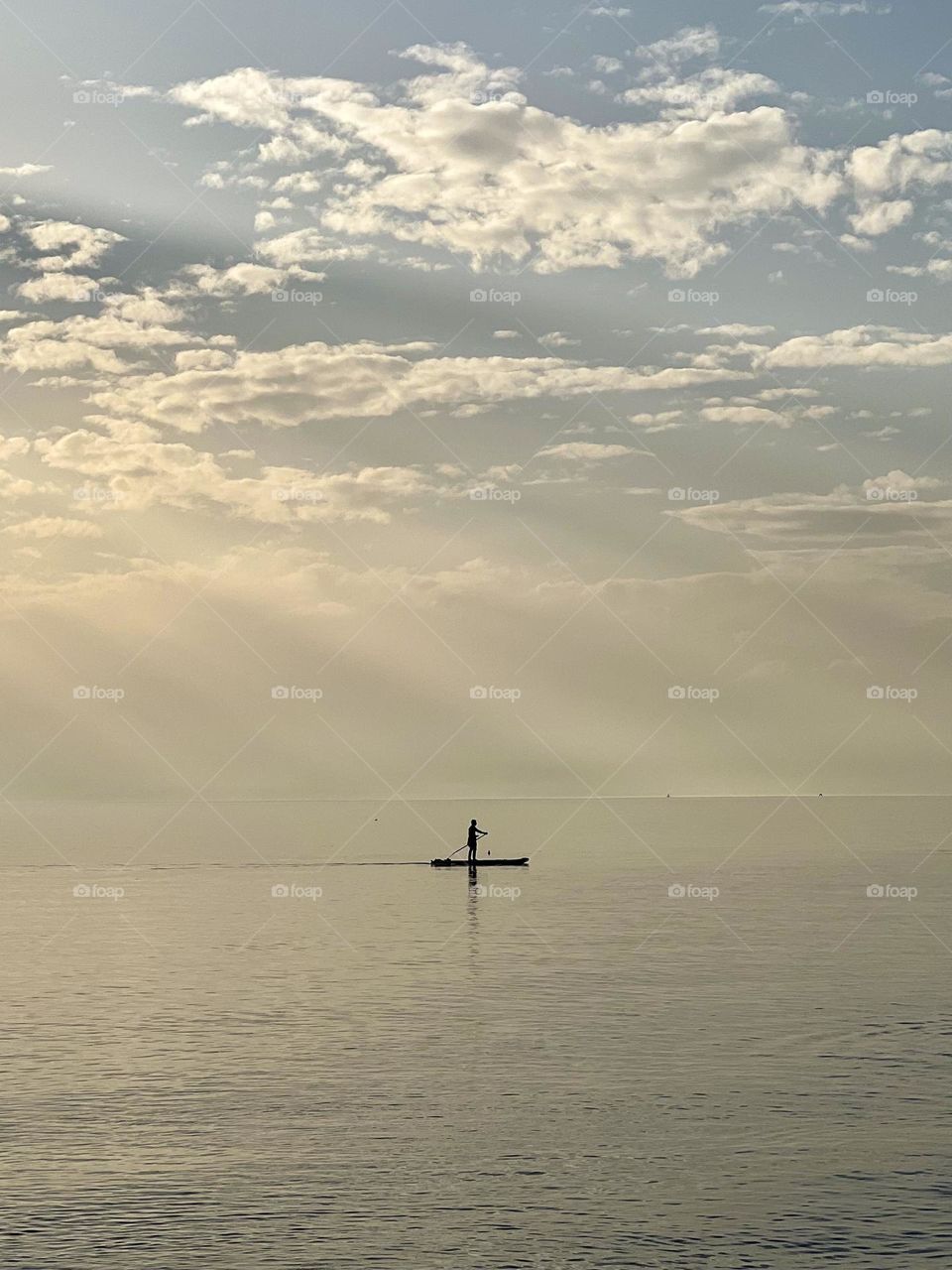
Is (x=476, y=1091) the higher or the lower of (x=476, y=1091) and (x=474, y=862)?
the lower

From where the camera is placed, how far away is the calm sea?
34312 millimetres

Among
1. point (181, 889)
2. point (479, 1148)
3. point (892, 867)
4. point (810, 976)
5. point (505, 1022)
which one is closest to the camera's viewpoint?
point (479, 1148)

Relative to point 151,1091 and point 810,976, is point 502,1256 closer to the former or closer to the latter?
point 151,1091

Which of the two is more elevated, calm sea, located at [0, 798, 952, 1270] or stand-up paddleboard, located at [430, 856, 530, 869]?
stand-up paddleboard, located at [430, 856, 530, 869]

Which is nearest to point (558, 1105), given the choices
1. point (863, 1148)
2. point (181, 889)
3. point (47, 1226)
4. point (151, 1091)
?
point (863, 1148)

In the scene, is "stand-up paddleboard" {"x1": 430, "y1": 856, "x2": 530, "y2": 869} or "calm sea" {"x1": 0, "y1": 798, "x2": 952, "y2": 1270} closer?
"calm sea" {"x1": 0, "y1": 798, "x2": 952, "y2": 1270}

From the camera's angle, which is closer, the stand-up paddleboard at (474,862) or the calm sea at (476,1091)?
the calm sea at (476,1091)

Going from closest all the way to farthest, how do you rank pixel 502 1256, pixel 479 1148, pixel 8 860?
pixel 502 1256
pixel 479 1148
pixel 8 860

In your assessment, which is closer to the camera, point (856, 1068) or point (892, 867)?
point (856, 1068)

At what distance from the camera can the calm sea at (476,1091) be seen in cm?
3431

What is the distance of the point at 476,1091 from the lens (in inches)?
1877

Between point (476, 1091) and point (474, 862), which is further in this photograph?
point (474, 862)

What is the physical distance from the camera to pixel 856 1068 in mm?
51469

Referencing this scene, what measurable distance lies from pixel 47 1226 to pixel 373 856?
138026 mm
